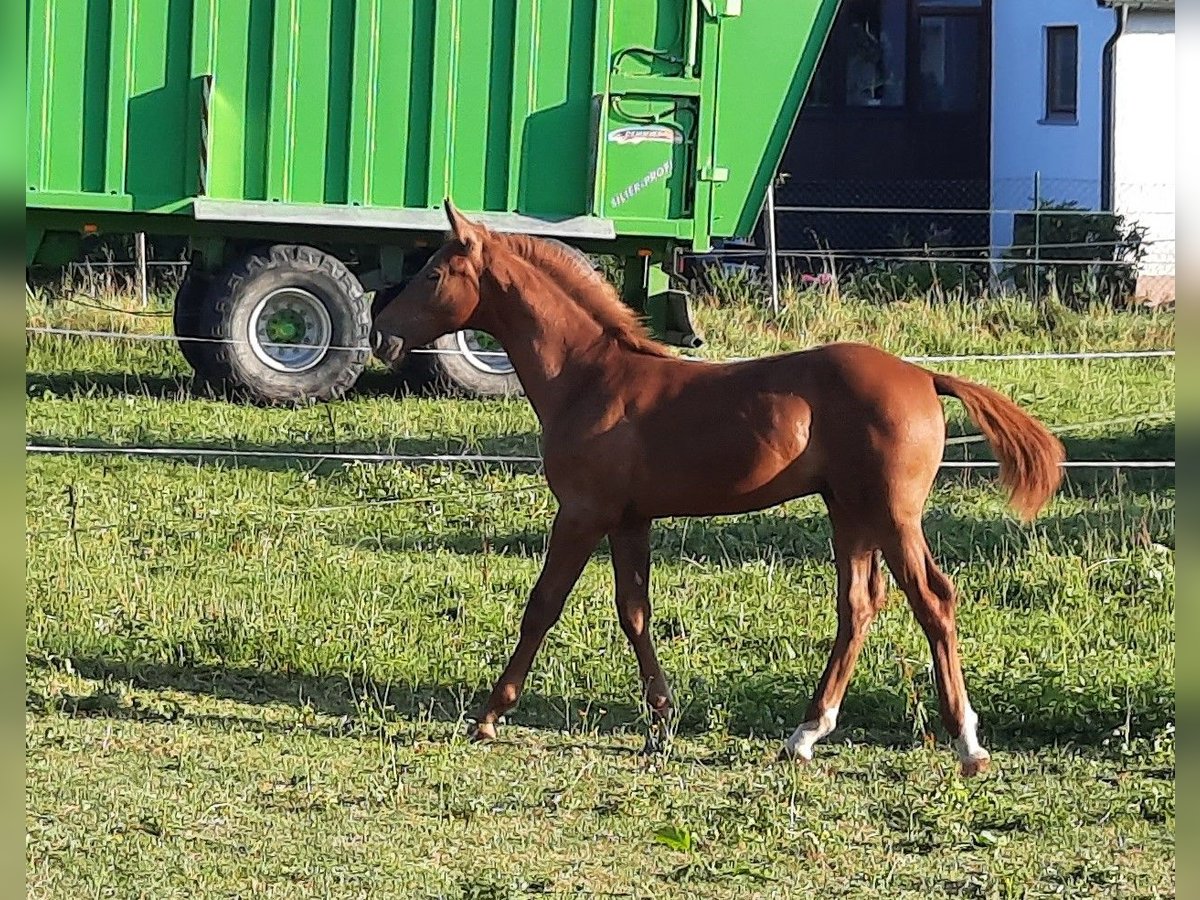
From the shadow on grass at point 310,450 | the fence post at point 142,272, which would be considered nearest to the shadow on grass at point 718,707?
the shadow on grass at point 310,450

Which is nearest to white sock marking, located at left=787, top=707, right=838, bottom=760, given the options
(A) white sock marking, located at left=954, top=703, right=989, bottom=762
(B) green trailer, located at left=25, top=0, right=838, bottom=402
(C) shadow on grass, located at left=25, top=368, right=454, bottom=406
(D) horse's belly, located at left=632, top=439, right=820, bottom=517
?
(A) white sock marking, located at left=954, top=703, right=989, bottom=762

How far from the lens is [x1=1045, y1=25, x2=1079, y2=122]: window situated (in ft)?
85.7

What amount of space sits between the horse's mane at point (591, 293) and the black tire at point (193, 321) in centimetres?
752

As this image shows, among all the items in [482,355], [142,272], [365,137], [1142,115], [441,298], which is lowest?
[441,298]

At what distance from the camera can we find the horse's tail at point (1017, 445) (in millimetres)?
6656

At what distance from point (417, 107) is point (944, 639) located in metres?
8.61

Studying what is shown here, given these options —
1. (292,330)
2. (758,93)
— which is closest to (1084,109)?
(758,93)

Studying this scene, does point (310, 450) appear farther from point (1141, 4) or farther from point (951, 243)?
point (1141, 4)

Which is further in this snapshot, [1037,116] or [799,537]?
[1037,116]

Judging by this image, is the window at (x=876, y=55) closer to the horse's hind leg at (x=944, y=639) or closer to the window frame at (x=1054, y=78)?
the window frame at (x=1054, y=78)

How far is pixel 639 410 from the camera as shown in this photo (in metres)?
6.92

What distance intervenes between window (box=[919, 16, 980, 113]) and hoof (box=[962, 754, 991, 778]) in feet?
68.4

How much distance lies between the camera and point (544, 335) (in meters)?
7.12

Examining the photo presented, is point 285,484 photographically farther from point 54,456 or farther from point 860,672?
point 860,672
